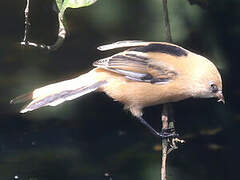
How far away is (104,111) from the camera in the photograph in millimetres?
5430

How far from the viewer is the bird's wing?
409cm

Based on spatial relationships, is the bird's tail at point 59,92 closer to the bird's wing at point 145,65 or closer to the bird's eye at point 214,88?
the bird's wing at point 145,65

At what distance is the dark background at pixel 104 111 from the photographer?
4867mm

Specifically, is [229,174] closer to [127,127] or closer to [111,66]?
[127,127]

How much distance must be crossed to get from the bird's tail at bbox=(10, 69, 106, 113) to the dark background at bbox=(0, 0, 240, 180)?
93cm

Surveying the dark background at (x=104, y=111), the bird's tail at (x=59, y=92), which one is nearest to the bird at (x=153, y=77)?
the bird's tail at (x=59, y=92)

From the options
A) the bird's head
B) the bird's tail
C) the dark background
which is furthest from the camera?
the dark background

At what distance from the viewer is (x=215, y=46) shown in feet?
16.6

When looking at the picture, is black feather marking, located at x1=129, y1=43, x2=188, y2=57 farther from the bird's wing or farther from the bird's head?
the bird's head

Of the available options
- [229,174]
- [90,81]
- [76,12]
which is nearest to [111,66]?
[90,81]

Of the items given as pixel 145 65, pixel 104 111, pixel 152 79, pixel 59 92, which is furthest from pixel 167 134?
pixel 104 111

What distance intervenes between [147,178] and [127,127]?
Answer: 65 cm

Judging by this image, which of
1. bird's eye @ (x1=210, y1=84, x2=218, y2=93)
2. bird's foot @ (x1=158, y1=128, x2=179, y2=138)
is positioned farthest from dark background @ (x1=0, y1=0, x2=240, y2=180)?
bird's eye @ (x1=210, y1=84, x2=218, y2=93)

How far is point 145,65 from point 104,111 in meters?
1.39
